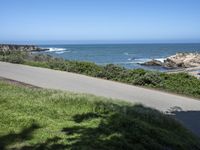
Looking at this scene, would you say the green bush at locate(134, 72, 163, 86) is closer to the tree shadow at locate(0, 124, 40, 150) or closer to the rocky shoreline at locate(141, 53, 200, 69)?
the tree shadow at locate(0, 124, 40, 150)

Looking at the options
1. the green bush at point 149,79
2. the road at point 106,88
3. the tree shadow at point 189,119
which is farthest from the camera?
the green bush at point 149,79

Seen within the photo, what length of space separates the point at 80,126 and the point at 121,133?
0.79 meters

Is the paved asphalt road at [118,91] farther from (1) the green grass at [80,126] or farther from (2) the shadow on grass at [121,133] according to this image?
(1) the green grass at [80,126]

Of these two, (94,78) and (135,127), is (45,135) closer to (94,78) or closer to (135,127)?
(135,127)

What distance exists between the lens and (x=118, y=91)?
1512 cm

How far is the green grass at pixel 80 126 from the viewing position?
257 inches

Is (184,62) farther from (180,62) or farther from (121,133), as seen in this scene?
(121,133)

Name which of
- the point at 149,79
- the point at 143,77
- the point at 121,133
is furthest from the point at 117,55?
the point at 121,133

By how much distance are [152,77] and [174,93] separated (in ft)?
5.85

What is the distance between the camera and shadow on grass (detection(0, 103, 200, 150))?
644 cm

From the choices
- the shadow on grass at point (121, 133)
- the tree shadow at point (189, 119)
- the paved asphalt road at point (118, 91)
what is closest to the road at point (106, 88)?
the paved asphalt road at point (118, 91)

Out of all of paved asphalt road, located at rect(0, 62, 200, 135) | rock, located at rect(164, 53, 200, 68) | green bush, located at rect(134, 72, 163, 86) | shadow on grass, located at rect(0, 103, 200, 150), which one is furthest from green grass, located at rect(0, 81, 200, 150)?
rock, located at rect(164, 53, 200, 68)

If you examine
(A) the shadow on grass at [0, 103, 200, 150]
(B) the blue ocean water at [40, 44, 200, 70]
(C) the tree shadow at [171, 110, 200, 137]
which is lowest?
(B) the blue ocean water at [40, 44, 200, 70]

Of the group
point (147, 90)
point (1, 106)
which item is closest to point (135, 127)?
point (1, 106)
